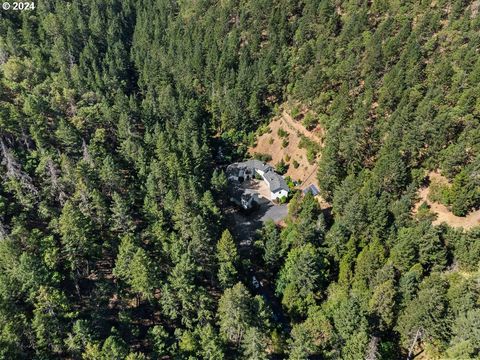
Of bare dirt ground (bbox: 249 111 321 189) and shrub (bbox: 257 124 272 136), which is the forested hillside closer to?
shrub (bbox: 257 124 272 136)

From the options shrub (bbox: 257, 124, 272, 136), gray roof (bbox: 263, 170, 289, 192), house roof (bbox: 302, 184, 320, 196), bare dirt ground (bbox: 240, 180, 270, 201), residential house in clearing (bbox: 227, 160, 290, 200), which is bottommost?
bare dirt ground (bbox: 240, 180, 270, 201)

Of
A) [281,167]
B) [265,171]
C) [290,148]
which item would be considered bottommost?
[265,171]

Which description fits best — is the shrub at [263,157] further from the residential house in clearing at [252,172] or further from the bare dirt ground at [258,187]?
the bare dirt ground at [258,187]

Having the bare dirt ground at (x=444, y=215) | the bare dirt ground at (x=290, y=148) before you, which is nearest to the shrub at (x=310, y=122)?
the bare dirt ground at (x=290, y=148)

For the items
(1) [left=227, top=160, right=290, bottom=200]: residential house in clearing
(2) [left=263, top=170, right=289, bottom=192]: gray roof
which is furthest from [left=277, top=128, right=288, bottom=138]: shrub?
(2) [left=263, top=170, right=289, bottom=192]: gray roof

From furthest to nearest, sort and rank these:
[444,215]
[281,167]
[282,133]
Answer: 1. [282,133]
2. [281,167]
3. [444,215]

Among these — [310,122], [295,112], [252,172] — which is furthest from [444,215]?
[295,112]

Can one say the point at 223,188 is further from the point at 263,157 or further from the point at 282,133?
the point at 282,133
